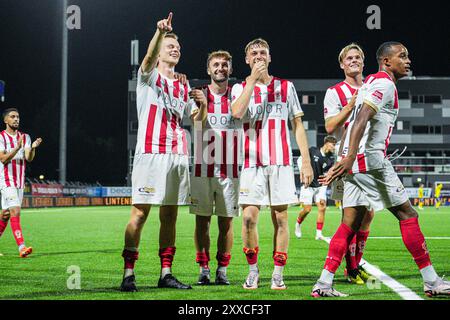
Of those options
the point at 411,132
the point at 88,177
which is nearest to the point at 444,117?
the point at 411,132

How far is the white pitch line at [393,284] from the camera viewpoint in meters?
5.18

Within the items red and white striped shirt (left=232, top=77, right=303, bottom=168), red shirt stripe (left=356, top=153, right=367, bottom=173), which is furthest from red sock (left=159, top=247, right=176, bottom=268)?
red shirt stripe (left=356, top=153, right=367, bottom=173)

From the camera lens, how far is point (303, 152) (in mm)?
5797

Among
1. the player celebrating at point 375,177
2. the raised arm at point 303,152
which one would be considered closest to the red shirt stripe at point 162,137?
the raised arm at point 303,152

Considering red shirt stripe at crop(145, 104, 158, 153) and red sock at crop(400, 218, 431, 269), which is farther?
red shirt stripe at crop(145, 104, 158, 153)

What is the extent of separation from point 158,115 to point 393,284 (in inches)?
114

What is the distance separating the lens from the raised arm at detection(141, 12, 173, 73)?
5.20m

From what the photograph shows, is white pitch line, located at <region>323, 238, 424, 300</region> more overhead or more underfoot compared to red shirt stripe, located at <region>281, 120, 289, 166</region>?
more underfoot

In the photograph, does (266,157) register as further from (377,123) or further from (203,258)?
(203,258)

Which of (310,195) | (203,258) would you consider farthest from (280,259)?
(310,195)

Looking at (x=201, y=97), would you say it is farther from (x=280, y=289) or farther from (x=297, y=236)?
(x=297, y=236)

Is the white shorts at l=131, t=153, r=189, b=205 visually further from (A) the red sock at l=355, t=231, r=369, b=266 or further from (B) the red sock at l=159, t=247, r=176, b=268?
(A) the red sock at l=355, t=231, r=369, b=266

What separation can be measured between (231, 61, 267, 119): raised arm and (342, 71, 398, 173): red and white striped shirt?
3.18 feet

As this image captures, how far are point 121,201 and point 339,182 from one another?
38.6m
